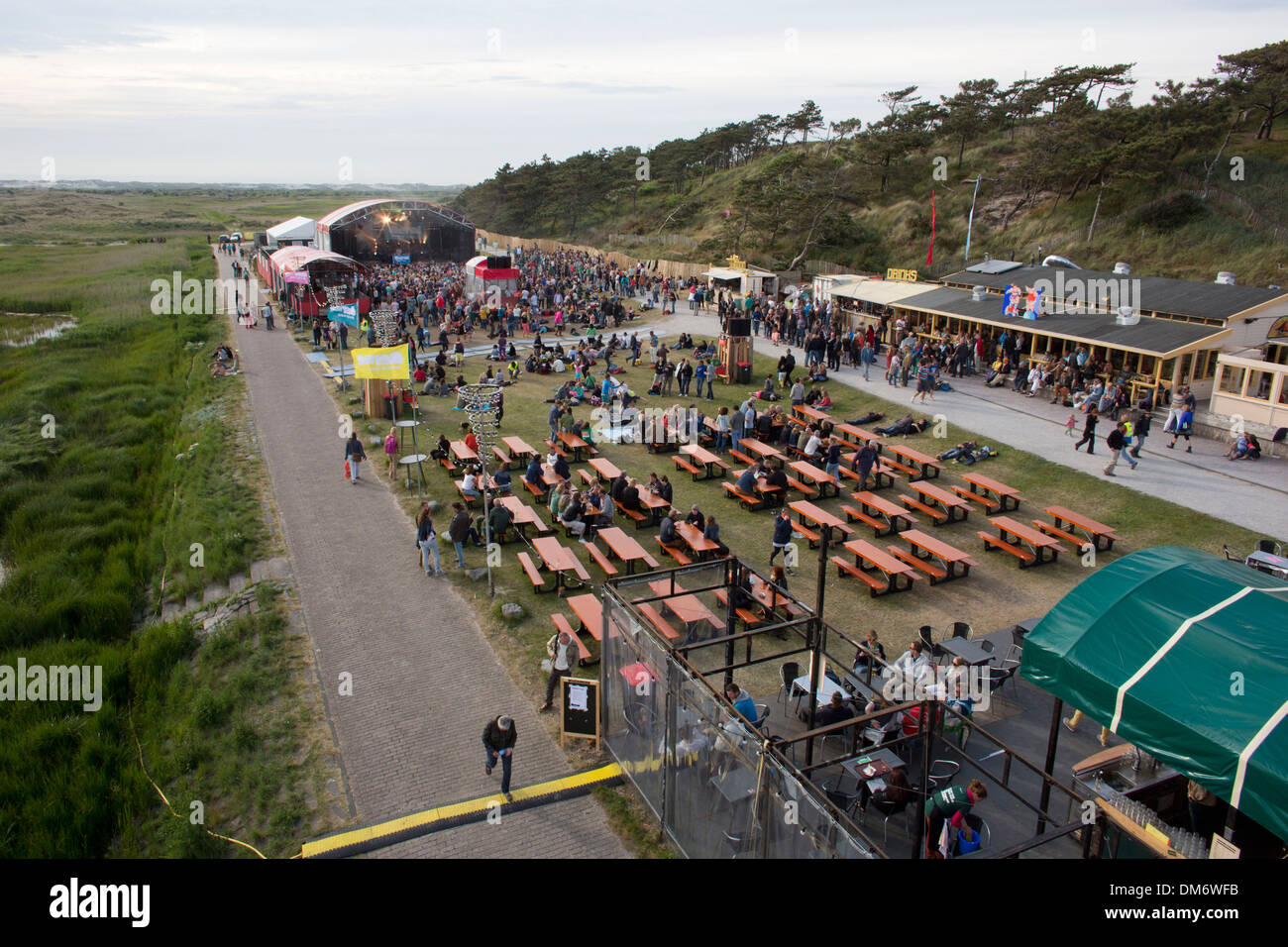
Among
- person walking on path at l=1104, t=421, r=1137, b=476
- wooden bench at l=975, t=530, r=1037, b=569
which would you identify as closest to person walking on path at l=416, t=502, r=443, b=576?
wooden bench at l=975, t=530, r=1037, b=569

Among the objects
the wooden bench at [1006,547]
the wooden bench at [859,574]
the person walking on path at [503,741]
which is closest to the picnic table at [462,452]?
the wooden bench at [859,574]

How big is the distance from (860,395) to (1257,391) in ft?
33.8

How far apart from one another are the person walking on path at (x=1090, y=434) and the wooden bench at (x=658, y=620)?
1395 centimetres

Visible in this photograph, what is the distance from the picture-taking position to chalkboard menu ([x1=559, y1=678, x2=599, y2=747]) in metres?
9.86

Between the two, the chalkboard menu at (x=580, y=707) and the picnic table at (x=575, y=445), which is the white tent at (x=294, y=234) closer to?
the picnic table at (x=575, y=445)

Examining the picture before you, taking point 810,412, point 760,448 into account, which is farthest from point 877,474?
point 810,412

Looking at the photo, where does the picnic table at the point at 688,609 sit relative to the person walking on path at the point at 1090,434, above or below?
below

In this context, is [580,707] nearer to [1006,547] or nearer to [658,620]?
[658,620]

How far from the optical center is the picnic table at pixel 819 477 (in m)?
18.1

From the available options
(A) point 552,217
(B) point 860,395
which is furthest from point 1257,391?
(A) point 552,217

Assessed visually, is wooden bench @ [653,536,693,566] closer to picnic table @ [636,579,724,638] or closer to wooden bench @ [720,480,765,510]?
picnic table @ [636,579,724,638]

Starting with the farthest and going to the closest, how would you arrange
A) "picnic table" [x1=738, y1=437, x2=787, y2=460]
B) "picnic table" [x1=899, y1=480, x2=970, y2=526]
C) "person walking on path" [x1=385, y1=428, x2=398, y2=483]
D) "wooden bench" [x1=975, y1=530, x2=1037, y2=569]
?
1. "picnic table" [x1=738, y1=437, x2=787, y2=460]
2. "person walking on path" [x1=385, y1=428, x2=398, y2=483]
3. "picnic table" [x1=899, y1=480, x2=970, y2=526]
4. "wooden bench" [x1=975, y1=530, x2=1037, y2=569]

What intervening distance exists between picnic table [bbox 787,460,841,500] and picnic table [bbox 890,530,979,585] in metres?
2.92

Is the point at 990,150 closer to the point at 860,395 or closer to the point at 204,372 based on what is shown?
the point at 860,395
